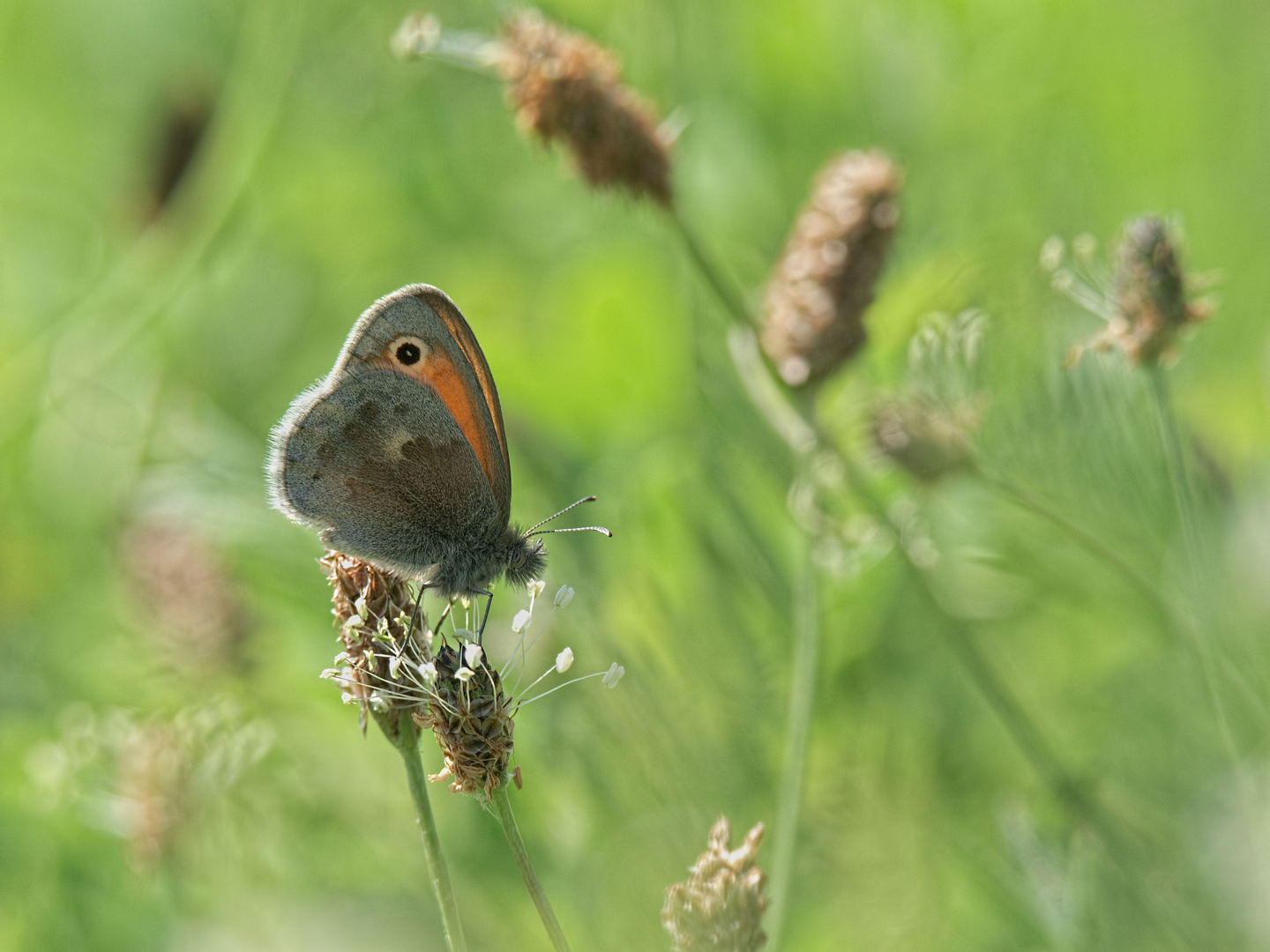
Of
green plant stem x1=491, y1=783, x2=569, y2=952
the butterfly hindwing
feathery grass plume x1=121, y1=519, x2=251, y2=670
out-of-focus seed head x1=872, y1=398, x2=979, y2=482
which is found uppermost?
feathery grass plume x1=121, y1=519, x2=251, y2=670

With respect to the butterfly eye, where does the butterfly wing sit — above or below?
below

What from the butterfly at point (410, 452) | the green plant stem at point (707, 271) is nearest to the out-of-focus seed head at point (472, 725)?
the butterfly at point (410, 452)

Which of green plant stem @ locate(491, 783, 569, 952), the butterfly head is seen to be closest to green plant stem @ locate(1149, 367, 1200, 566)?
green plant stem @ locate(491, 783, 569, 952)

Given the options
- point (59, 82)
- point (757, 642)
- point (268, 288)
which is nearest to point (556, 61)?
point (757, 642)

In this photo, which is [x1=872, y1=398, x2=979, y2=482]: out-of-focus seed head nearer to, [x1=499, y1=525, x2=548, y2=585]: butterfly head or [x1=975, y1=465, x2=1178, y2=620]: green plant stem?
[x1=975, y1=465, x2=1178, y2=620]: green plant stem

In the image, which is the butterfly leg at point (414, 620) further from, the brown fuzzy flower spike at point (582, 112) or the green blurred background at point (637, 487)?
the brown fuzzy flower spike at point (582, 112)

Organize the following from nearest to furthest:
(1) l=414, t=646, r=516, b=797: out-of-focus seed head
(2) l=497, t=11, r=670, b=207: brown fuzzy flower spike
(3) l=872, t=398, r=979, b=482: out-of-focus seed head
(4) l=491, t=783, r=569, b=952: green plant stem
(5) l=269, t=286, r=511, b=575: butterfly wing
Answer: (4) l=491, t=783, r=569, b=952: green plant stem → (1) l=414, t=646, r=516, b=797: out-of-focus seed head → (5) l=269, t=286, r=511, b=575: butterfly wing → (3) l=872, t=398, r=979, b=482: out-of-focus seed head → (2) l=497, t=11, r=670, b=207: brown fuzzy flower spike
